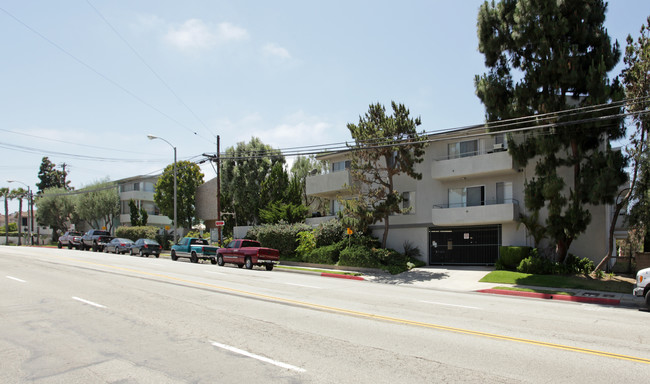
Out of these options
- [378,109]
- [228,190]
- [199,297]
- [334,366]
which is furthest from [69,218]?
[334,366]

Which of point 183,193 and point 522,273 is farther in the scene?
point 183,193

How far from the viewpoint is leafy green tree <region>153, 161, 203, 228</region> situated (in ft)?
167

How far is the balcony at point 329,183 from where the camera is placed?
33.1 metres

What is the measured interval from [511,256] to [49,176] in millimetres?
90702

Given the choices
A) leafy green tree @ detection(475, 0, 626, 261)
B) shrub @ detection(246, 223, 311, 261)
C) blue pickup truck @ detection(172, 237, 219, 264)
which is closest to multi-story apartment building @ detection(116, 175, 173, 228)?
blue pickup truck @ detection(172, 237, 219, 264)

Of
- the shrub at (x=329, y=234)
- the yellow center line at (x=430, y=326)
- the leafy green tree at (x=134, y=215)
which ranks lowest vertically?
the yellow center line at (x=430, y=326)

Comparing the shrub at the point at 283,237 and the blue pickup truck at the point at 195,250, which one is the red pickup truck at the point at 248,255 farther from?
the shrub at the point at 283,237

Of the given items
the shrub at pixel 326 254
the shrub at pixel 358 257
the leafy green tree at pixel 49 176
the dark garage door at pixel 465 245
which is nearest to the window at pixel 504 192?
the dark garage door at pixel 465 245

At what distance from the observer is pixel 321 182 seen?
3466 centimetres

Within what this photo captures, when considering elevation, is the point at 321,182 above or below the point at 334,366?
above

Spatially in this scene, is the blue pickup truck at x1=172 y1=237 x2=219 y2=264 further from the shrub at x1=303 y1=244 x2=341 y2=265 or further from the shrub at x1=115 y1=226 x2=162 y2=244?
the shrub at x1=115 y1=226 x2=162 y2=244

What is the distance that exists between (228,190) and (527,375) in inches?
1651

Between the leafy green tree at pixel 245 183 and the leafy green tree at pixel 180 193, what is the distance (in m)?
6.49

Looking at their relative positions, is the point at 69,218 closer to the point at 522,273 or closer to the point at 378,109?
the point at 378,109
